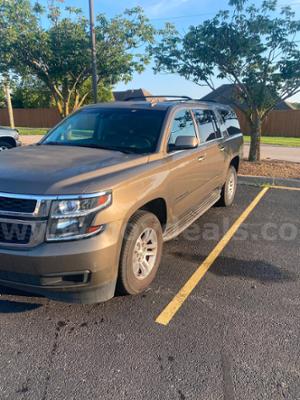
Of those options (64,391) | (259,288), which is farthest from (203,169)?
(64,391)

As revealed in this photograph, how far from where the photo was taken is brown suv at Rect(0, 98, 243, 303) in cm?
251

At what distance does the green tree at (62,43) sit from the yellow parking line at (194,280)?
9.55 m

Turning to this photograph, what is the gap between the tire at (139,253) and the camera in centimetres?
293

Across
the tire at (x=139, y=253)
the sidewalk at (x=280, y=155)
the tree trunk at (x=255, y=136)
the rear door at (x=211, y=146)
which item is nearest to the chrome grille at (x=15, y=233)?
the tire at (x=139, y=253)

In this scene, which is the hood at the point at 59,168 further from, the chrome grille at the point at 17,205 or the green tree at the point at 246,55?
the green tree at the point at 246,55

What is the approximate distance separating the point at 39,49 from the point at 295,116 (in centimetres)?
2651

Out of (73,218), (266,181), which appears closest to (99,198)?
(73,218)

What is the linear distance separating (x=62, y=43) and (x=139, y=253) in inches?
480

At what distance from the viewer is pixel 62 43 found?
13.0 m

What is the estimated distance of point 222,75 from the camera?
10.6m

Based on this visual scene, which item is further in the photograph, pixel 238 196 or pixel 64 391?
pixel 238 196

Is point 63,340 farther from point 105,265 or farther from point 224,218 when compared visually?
point 224,218

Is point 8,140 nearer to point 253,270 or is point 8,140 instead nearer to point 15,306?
point 15,306

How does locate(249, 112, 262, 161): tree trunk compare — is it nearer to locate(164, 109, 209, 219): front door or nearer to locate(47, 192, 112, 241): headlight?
locate(164, 109, 209, 219): front door
